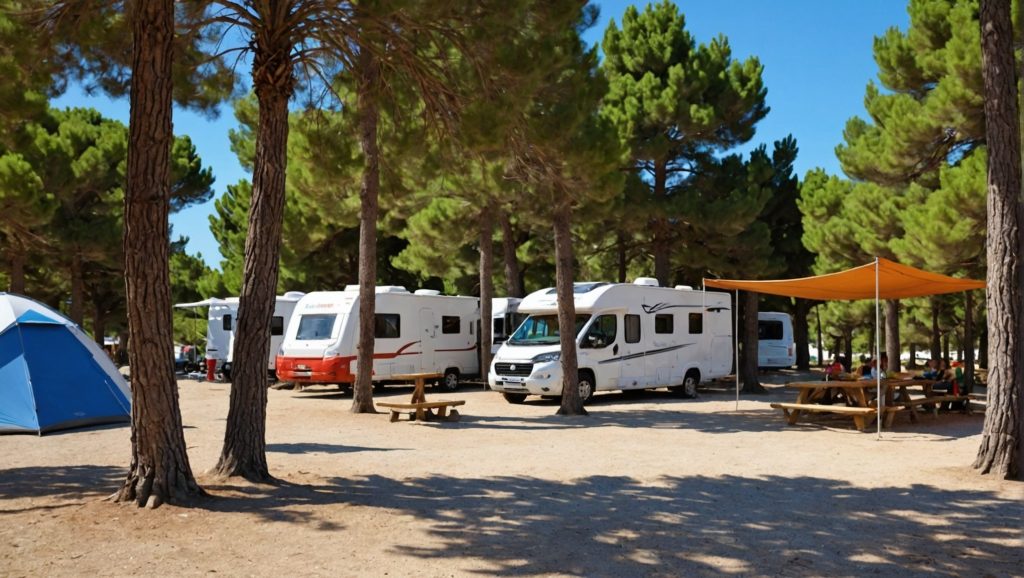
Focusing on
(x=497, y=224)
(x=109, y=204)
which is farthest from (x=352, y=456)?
(x=109, y=204)

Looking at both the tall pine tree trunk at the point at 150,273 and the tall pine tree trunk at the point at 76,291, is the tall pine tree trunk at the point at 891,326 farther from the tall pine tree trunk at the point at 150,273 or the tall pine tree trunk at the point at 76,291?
the tall pine tree trunk at the point at 76,291

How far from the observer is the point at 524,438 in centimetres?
1026

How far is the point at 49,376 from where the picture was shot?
10.1 m

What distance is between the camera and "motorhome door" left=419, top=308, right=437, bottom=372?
1832cm

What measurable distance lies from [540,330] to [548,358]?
3.55 feet

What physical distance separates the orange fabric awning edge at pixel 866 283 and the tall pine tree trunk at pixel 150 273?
8.47m

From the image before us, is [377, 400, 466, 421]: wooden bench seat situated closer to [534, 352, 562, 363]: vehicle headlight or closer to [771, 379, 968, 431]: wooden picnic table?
[534, 352, 562, 363]: vehicle headlight

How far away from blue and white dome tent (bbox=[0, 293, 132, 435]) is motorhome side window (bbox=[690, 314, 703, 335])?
10.6 metres

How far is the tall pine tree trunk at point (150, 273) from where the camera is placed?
5789mm

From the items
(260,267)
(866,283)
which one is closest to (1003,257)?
(866,283)

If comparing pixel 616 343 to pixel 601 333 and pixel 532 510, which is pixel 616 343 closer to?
pixel 601 333

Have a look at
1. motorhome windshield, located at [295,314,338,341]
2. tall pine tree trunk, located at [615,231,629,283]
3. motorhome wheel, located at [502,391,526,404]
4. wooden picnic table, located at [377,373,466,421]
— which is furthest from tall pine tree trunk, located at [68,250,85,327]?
tall pine tree trunk, located at [615,231,629,283]

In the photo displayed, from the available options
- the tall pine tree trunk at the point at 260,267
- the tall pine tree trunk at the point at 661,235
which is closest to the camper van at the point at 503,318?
the tall pine tree trunk at the point at 661,235

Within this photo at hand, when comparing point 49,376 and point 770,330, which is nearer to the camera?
point 49,376
